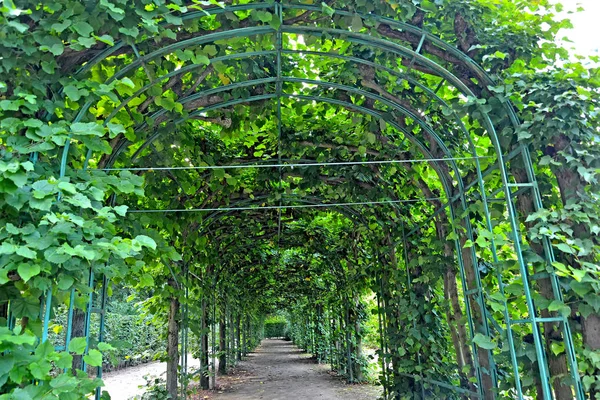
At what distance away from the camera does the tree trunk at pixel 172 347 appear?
5883 mm

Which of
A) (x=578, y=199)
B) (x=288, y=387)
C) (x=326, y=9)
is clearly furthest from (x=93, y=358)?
(x=288, y=387)

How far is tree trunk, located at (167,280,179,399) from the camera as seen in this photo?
588 cm

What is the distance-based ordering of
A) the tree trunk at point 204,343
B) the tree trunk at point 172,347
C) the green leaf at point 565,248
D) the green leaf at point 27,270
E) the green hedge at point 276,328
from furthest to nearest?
the green hedge at point 276,328 < the tree trunk at point 204,343 < the tree trunk at point 172,347 < the green leaf at point 565,248 < the green leaf at point 27,270

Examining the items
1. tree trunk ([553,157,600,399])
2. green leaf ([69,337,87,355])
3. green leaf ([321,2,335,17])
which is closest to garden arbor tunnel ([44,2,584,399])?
green leaf ([321,2,335,17])

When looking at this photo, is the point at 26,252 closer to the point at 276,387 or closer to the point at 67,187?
the point at 67,187

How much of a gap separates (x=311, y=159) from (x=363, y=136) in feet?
4.37

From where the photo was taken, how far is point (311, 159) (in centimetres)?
564

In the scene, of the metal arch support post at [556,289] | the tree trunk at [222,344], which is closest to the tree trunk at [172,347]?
the metal arch support post at [556,289]

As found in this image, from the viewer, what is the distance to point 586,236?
8.77ft

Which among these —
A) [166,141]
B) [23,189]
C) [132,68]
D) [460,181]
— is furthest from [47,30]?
[460,181]

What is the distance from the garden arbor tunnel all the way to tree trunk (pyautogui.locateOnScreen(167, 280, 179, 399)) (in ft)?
2.91

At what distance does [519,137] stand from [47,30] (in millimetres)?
2890

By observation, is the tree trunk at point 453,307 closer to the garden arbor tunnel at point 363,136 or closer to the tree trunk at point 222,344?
the garden arbor tunnel at point 363,136

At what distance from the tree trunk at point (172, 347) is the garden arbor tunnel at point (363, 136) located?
888 millimetres
